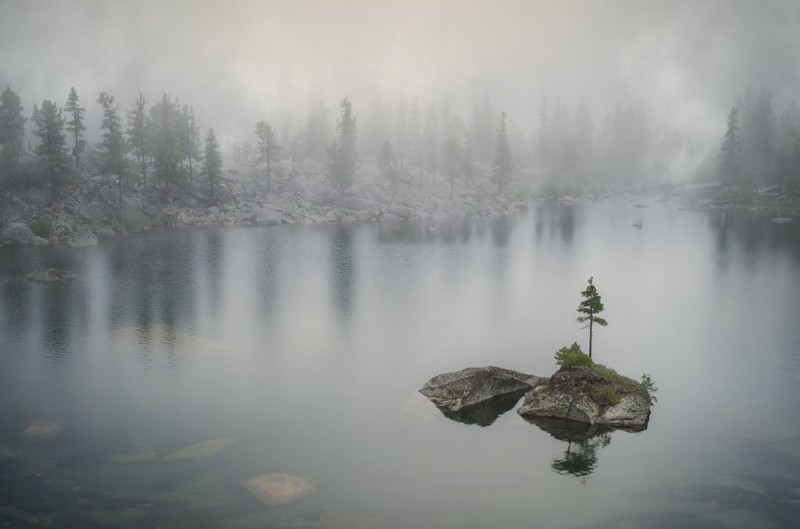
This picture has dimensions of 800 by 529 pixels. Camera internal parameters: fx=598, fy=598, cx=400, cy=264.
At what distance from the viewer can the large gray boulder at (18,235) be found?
110 metres

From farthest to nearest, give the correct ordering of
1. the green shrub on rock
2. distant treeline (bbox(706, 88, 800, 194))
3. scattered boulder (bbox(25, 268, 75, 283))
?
distant treeline (bbox(706, 88, 800, 194))
scattered boulder (bbox(25, 268, 75, 283))
the green shrub on rock

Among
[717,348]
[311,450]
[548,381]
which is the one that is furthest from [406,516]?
[717,348]

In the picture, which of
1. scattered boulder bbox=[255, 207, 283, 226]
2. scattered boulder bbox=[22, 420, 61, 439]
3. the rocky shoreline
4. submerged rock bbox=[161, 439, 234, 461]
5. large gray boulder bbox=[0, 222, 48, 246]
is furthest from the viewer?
scattered boulder bbox=[255, 207, 283, 226]

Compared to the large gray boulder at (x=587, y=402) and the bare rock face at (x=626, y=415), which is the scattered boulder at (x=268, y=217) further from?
the bare rock face at (x=626, y=415)

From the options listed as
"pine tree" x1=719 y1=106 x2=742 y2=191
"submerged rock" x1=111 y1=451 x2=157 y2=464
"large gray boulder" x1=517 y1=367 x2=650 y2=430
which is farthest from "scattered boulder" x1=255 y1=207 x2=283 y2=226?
"pine tree" x1=719 y1=106 x2=742 y2=191

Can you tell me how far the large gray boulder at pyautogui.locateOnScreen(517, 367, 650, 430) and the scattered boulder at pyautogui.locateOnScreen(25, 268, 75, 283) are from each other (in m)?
67.7

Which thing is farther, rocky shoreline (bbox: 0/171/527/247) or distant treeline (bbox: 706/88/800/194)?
distant treeline (bbox: 706/88/800/194)

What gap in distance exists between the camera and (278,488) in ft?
104

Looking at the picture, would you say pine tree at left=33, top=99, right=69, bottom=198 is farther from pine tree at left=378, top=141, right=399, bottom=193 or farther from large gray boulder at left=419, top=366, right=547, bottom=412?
large gray boulder at left=419, top=366, right=547, bottom=412

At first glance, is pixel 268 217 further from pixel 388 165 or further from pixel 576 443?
pixel 576 443

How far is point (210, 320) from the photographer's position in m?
63.4

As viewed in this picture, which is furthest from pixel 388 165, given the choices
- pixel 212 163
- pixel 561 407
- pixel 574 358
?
pixel 561 407

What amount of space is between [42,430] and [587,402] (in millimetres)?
35298

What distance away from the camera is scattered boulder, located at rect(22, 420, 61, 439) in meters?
37.4
